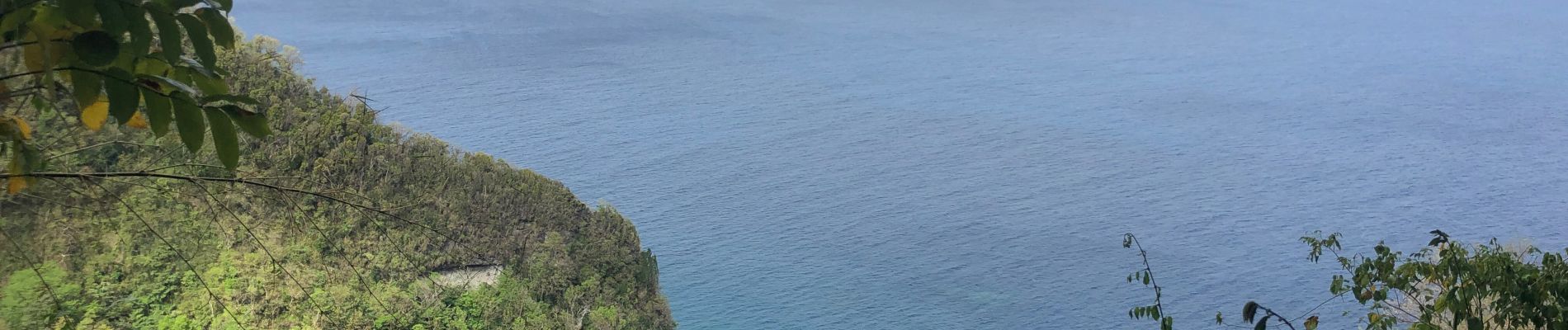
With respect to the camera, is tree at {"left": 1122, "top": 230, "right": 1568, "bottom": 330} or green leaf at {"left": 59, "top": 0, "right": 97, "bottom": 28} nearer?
green leaf at {"left": 59, "top": 0, "right": 97, "bottom": 28}

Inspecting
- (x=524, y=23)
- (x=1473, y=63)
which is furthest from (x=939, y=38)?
(x=1473, y=63)

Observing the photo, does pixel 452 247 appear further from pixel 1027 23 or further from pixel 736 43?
pixel 1027 23

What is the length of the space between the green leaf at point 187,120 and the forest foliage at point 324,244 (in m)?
0.72

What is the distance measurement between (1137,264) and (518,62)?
15.7ft

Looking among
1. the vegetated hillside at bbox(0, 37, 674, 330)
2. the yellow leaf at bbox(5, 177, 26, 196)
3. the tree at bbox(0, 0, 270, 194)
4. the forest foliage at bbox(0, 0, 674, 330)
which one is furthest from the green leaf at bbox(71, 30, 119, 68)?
the vegetated hillside at bbox(0, 37, 674, 330)

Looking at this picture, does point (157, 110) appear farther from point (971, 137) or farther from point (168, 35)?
point (971, 137)

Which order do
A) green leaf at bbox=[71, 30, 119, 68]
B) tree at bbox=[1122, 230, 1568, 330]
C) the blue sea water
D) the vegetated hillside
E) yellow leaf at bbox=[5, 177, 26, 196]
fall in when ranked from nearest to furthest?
green leaf at bbox=[71, 30, 119, 68]
yellow leaf at bbox=[5, 177, 26, 196]
tree at bbox=[1122, 230, 1568, 330]
the vegetated hillside
the blue sea water

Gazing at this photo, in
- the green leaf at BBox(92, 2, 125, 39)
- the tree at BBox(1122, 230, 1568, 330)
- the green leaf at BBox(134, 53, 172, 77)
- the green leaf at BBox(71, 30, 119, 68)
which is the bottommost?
the tree at BBox(1122, 230, 1568, 330)

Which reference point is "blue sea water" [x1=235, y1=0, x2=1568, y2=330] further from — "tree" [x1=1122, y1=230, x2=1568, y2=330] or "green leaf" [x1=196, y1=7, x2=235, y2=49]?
"green leaf" [x1=196, y1=7, x2=235, y2=49]

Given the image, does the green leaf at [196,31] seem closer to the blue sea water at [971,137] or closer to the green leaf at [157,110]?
the green leaf at [157,110]

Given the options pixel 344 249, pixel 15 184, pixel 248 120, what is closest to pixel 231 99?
pixel 248 120

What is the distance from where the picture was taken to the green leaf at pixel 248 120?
1.63 ft

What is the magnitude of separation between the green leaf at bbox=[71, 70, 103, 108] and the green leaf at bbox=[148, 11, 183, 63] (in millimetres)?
35

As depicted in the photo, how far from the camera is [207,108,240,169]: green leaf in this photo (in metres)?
0.49
